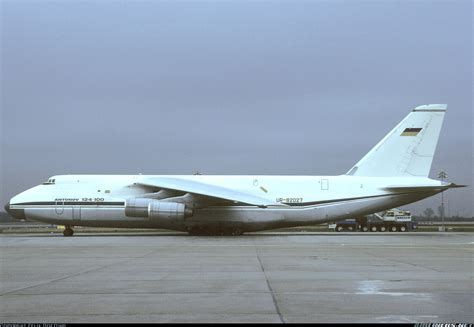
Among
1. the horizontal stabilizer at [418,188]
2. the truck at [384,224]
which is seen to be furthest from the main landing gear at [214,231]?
the truck at [384,224]

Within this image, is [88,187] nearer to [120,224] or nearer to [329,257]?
[120,224]

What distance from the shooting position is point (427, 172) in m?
31.8

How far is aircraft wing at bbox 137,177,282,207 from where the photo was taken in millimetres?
29250

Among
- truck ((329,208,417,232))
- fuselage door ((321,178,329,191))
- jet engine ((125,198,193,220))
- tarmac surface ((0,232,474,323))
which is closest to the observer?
tarmac surface ((0,232,474,323))

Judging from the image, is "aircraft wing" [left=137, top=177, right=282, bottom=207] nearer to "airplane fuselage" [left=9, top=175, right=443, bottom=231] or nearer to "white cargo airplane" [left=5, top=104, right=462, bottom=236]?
"white cargo airplane" [left=5, top=104, right=462, bottom=236]

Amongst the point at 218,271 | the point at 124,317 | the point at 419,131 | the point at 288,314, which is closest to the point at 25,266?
the point at 218,271

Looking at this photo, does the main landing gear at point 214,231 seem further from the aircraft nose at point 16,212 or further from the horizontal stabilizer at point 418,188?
the aircraft nose at point 16,212

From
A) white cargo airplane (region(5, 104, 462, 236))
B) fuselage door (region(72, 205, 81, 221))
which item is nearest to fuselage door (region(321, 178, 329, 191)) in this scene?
white cargo airplane (region(5, 104, 462, 236))

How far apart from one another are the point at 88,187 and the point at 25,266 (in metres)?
18.2

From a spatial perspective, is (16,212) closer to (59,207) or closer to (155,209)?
(59,207)

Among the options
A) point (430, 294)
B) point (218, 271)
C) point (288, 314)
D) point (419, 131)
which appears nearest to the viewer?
point (288, 314)

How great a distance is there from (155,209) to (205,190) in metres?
2.84

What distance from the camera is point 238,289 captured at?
9.66 meters

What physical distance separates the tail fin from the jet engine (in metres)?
11.8
